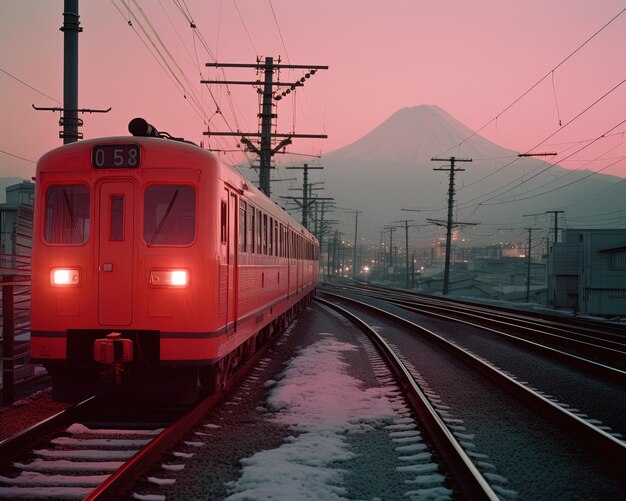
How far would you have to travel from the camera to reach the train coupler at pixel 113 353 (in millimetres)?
6480

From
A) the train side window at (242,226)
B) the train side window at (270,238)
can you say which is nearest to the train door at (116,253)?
the train side window at (242,226)

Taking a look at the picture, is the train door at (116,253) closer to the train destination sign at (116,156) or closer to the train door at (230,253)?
the train destination sign at (116,156)

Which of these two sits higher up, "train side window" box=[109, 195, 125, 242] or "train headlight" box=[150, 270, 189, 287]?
"train side window" box=[109, 195, 125, 242]

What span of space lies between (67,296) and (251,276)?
3179mm

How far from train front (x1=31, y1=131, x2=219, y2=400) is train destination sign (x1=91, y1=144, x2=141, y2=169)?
0.4 inches

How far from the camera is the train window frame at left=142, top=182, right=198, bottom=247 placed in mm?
6895

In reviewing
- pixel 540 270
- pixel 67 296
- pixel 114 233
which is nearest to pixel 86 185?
pixel 114 233

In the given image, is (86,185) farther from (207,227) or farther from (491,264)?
(491,264)

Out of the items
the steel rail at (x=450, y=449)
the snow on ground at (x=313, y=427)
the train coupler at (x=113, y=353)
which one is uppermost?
the train coupler at (x=113, y=353)

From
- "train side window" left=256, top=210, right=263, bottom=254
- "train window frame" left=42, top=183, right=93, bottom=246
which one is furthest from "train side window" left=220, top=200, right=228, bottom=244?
"train side window" left=256, top=210, right=263, bottom=254

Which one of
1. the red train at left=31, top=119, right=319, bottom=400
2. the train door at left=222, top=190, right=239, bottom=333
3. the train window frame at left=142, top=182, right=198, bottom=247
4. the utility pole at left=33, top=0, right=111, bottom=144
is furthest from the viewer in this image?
the utility pole at left=33, top=0, right=111, bottom=144

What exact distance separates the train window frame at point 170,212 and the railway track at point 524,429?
3683 millimetres

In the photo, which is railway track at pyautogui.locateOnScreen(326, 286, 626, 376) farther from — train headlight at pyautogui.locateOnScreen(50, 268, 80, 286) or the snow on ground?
train headlight at pyautogui.locateOnScreen(50, 268, 80, 286)

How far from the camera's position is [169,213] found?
6.96m
